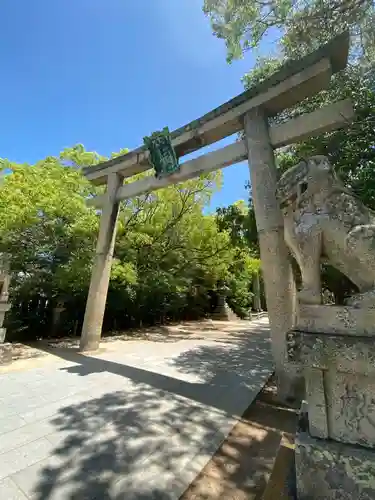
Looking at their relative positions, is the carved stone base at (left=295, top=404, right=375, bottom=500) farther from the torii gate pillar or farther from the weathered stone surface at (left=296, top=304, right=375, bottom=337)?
the torii gate pillar

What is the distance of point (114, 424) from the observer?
2.60 m

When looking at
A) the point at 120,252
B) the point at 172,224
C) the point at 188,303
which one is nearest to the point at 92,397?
the point at 120,252

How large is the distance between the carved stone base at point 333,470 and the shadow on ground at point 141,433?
0.88 metres

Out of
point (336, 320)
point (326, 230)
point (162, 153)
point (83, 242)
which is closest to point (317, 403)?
point (336, 320)

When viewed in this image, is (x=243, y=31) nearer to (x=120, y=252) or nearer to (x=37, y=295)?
(x=120, y=252)

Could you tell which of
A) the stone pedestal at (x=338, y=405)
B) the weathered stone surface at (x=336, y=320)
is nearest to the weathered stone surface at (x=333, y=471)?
the stone pedestal at (x=338, y=405)

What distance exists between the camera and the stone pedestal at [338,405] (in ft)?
4.58

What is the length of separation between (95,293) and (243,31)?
6.16 meters

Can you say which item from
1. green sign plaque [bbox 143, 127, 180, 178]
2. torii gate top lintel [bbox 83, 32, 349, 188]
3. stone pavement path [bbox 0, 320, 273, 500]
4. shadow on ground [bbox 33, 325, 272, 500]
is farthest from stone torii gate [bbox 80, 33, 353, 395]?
stone pavement path [bbox 0, 320, 273, 500]

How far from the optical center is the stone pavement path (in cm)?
181

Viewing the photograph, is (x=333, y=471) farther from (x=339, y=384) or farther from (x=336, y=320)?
(x=336, y=320)

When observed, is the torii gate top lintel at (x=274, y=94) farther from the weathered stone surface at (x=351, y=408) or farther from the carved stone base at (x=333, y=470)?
the carved stone base at (x=333, y=470)

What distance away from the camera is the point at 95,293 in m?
5.99

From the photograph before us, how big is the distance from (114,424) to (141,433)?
32 cm
